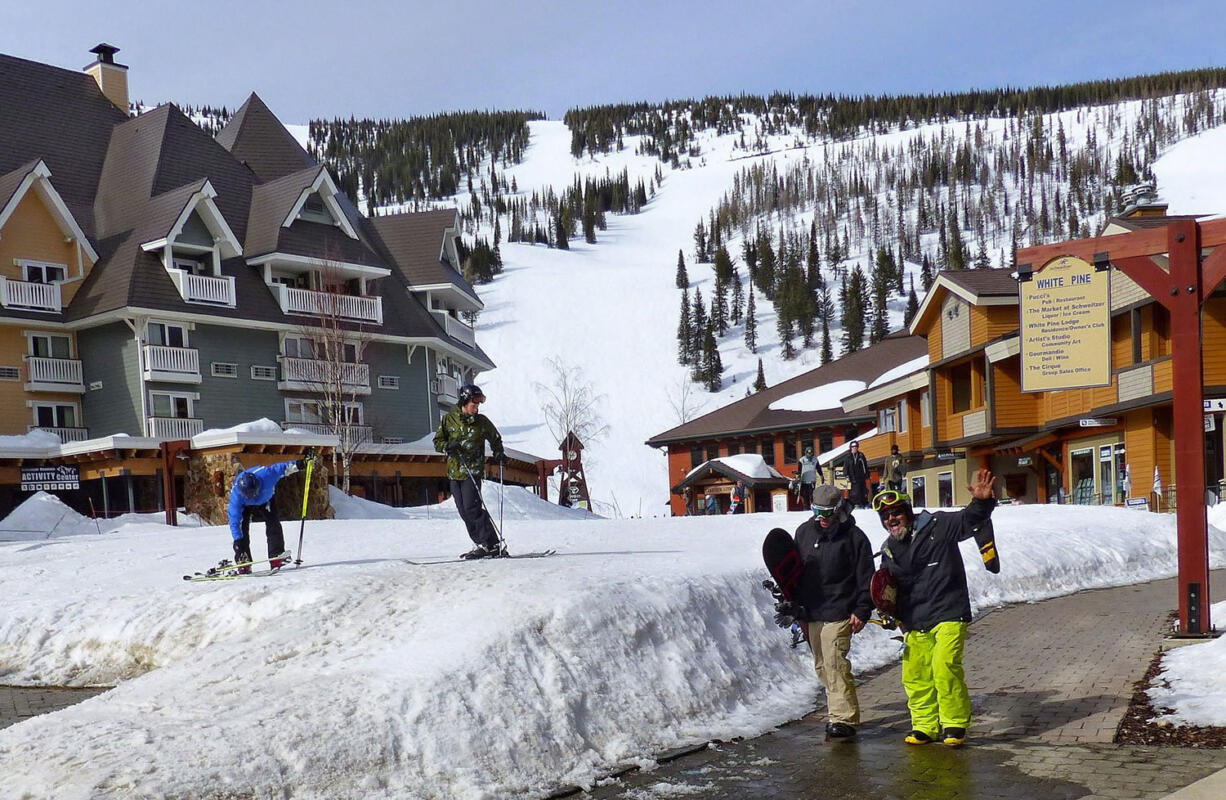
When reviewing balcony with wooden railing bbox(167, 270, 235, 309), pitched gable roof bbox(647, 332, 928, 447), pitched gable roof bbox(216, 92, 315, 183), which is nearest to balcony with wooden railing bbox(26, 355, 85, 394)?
balcony with wooden railing bbox(167, 270, 235, 309)

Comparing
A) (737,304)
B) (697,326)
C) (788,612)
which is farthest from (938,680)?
(737,304)

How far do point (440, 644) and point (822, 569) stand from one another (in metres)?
2.64

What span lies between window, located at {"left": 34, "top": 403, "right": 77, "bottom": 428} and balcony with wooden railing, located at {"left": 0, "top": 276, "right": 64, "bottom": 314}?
2.81 metres

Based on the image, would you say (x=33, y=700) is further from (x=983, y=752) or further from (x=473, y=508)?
(x=983, y=752)

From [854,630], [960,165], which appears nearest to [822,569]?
[854,630]

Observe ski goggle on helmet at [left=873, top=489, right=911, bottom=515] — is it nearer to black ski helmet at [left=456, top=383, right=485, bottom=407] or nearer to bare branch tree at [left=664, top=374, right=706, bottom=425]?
black ski helmet at [left=456, top=383, right=485, bottom=407]

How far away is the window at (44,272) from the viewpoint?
33.7 m

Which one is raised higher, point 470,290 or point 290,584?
point 470,290

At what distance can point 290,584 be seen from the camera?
1034cm

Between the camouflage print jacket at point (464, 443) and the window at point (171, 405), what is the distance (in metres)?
24.6

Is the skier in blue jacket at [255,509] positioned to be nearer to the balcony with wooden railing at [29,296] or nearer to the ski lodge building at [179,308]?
the ski lodge building at [179,308]

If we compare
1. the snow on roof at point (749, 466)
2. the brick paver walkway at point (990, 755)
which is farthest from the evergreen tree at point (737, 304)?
the brick paver walkway at point (990, 755)

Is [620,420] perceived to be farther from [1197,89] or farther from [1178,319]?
[1197,89]

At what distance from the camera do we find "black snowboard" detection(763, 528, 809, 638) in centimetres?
757
